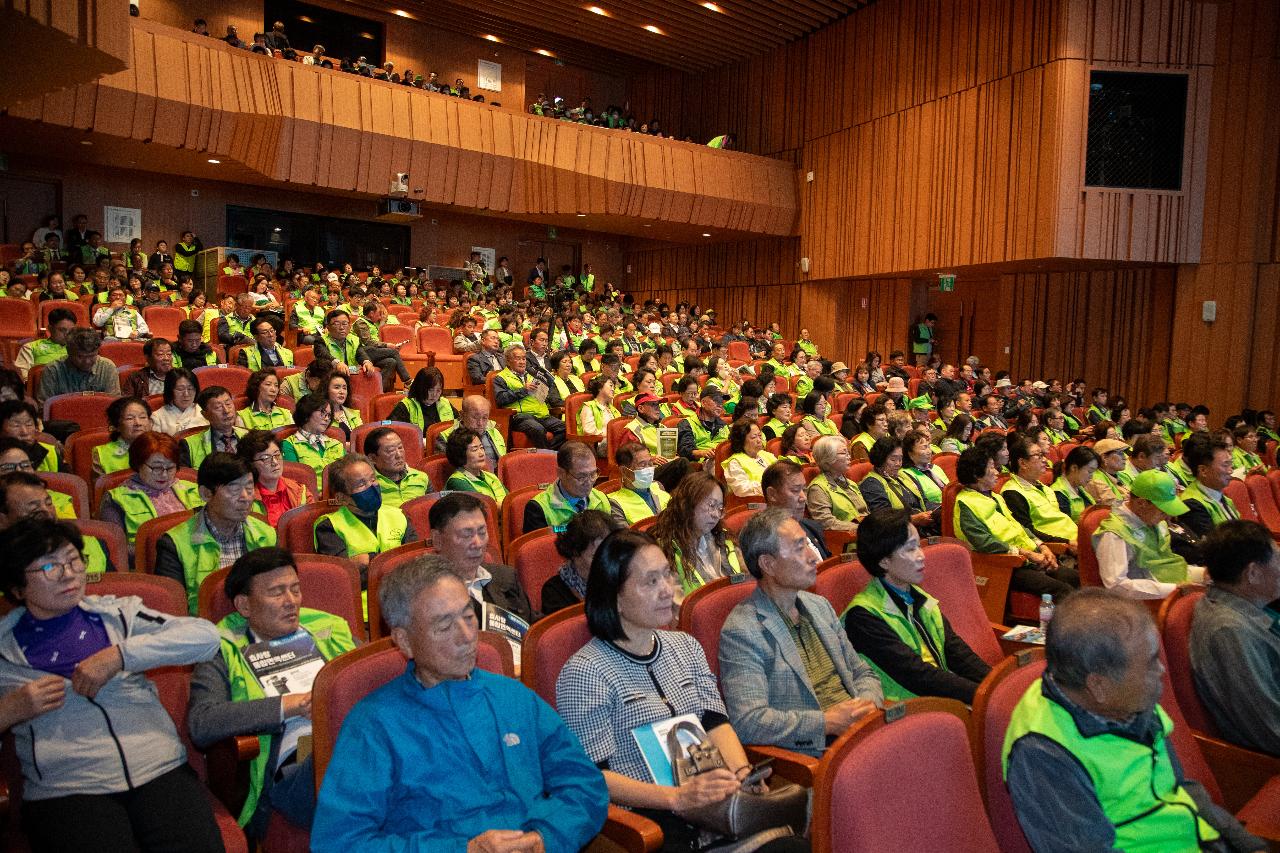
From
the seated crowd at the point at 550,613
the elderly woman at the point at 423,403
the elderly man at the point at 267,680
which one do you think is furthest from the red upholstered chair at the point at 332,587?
the elderly woman at the point at 423,403

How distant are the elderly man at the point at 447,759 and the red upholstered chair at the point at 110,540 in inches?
56.3

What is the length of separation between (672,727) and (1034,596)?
2491mm

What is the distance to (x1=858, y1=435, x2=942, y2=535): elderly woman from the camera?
462 cm

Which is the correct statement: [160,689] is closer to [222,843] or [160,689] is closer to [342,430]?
[222,843]

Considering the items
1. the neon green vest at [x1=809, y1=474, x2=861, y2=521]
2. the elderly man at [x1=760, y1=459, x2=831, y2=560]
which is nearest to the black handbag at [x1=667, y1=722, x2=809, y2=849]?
the elderly man at [x1=760, y1=459, x2=831, y2=560]

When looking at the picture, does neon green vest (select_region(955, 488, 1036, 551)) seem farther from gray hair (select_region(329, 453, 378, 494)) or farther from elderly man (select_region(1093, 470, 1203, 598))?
gray hair (select_region(329, 453, 378, 494))

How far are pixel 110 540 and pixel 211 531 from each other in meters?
0.27

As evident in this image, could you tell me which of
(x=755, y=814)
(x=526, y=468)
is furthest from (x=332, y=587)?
(x=526, y=468)

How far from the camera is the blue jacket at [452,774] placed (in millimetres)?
1562

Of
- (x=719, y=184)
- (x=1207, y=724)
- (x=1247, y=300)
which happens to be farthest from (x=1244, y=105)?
(x=1207, y=724)

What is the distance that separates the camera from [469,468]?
4008 millimetres

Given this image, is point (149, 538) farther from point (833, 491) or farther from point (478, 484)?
point (833, 491)

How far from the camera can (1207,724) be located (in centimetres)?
230

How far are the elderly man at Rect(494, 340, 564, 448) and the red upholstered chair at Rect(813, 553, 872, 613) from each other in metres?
3.78
